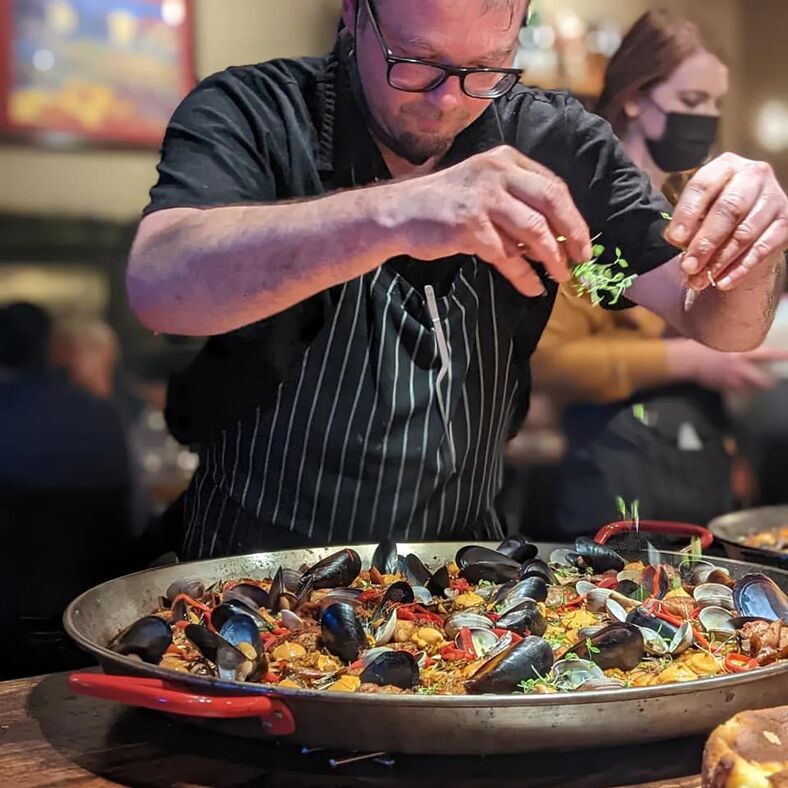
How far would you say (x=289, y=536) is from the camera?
181 centimetres

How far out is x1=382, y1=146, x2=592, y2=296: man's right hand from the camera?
123 centimetres

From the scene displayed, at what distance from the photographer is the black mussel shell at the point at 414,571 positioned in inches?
62.8

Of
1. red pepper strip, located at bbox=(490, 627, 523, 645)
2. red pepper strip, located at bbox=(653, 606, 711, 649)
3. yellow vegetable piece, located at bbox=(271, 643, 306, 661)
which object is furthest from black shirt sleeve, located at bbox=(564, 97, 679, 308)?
yellow vegetable piece, located at bbox=(271, 643, 306, 661)

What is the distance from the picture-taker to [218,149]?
164 cm

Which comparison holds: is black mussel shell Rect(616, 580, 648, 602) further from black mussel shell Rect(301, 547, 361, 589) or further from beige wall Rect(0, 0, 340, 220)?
beige wall Rect(0, 0, 340, 220)

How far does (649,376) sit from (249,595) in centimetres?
136

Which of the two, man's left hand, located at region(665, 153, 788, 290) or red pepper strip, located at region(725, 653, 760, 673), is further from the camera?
man's left hand, located at region(665, 153, 788, 290)

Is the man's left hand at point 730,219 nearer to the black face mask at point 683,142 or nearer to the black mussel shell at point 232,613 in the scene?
the black face mask at point 683,142

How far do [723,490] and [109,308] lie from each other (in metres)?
1.51

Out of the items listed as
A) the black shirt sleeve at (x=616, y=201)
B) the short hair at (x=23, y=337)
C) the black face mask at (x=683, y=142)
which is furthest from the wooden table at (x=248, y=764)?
the black face mask at (x=683, y=142)

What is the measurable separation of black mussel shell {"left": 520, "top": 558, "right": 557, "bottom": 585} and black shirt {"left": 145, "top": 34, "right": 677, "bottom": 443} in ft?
1.57

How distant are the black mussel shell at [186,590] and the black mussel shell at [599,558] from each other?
562mm

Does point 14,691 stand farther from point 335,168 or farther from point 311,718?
point 335,168

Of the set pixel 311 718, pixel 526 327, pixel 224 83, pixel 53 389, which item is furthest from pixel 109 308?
pixel 311 718
